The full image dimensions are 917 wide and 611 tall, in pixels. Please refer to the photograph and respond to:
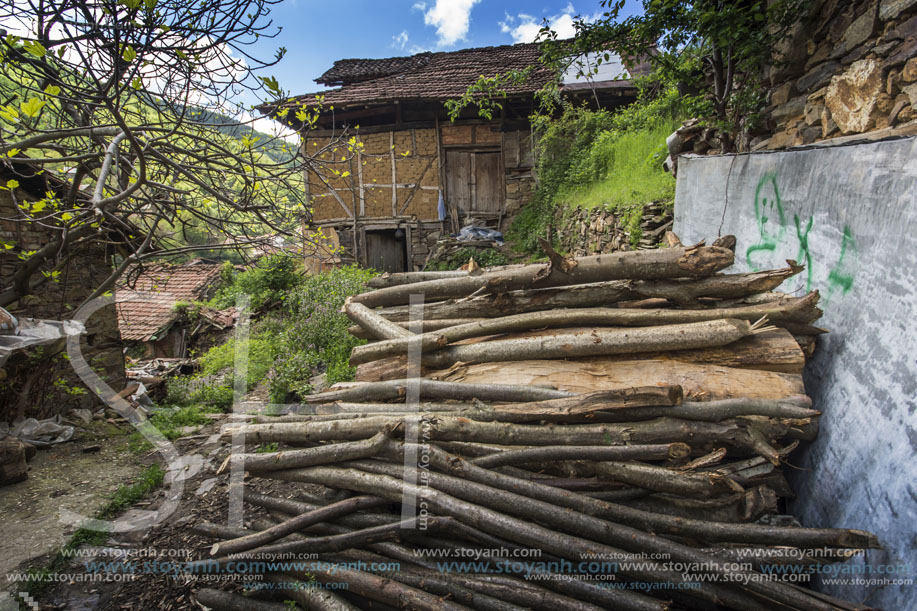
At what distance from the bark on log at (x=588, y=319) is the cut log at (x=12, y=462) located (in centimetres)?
447

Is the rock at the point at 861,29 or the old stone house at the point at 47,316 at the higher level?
the rock at the point at 861,29

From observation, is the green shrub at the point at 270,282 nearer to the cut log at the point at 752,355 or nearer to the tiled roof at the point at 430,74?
the tiled roof at the point at 430,74

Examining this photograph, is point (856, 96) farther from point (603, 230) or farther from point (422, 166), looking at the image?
point (422, 166)

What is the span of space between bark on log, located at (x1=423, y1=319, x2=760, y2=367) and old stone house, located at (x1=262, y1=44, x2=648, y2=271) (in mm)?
10128

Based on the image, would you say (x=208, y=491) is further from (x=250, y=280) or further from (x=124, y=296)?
(x=124, y=296)

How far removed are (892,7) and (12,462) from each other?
8.00m

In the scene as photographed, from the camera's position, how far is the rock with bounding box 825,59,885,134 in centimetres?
242

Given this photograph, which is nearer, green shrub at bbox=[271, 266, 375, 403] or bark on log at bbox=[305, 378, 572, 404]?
bark on log at bbox=[305, 378, 572, 404]

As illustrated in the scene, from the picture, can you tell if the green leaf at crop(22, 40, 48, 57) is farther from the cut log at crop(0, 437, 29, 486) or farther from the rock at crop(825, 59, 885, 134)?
the rock at crop(825, 59, 885, 134)

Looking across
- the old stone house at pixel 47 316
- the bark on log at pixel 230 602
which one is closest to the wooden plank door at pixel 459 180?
the old stone house at pixel 47 316

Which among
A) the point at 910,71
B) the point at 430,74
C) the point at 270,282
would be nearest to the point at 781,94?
the point at 910,71

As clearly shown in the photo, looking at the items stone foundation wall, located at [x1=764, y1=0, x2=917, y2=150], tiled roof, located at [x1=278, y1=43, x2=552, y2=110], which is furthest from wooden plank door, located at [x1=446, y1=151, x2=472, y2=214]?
stone foundation wall, located at [x1=764, y1=0, x2=917, y2=150]

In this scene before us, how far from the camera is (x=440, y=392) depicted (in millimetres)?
2258

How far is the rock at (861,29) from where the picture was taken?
8.08 ft
